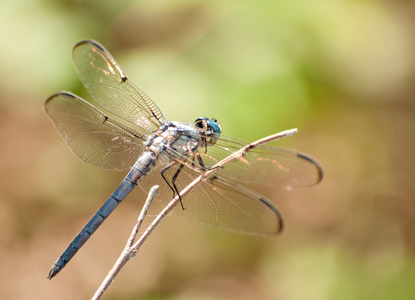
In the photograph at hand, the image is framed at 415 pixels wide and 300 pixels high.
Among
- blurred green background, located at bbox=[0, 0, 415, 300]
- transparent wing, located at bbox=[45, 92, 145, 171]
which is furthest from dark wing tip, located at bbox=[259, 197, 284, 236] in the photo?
blurred green background, located at bbox=[0, 0, 415, 300]

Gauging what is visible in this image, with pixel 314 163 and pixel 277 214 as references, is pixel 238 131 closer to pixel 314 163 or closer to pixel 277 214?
pixel 277 214

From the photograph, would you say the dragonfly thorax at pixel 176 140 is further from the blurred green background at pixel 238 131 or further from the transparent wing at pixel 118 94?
the blurred green background at pixel 238 131

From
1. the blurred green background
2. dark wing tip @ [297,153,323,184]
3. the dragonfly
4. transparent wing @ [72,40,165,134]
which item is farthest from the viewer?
the blurred green background

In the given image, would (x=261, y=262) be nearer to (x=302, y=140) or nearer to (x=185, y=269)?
(x=185, y=269)

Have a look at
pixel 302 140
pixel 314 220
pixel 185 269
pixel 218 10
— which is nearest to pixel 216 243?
pixel 185 269

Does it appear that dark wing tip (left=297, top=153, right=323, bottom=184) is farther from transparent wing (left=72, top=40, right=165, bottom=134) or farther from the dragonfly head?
transparent wing (left=72, top=40, right=165, bottom=134)

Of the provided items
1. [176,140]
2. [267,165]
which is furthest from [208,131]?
[267,165]

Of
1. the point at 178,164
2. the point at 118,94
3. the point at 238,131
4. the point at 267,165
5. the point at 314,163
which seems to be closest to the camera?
the point at 314,163
